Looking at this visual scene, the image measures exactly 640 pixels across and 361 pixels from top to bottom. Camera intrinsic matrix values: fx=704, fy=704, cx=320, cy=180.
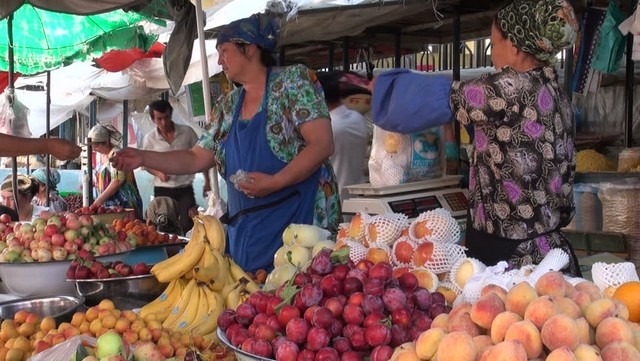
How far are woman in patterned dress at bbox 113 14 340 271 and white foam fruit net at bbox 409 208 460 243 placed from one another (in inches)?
37.5

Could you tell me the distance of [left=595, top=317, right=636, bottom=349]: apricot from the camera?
4.17 ft

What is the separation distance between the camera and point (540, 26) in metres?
2.29

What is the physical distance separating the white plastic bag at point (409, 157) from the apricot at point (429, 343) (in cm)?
191

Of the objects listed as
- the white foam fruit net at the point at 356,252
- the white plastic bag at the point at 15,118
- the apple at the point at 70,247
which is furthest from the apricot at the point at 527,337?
the white plastic bag at the point at 15,118

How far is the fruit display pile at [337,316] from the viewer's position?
1548 millimetres

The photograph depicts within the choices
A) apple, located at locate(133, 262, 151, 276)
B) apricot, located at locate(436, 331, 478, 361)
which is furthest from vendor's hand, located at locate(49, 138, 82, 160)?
apricot, located at locate(436, 331, 478, 361)

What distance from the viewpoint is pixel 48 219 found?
136 inches

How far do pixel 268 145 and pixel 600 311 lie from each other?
1955mm

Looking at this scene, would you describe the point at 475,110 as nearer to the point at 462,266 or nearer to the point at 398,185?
the point at 462,266

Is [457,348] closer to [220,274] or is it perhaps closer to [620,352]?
[620,352]

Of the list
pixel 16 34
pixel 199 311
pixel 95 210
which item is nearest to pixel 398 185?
pixel 199 311

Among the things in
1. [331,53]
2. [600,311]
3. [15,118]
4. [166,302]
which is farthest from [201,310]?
[15,118]

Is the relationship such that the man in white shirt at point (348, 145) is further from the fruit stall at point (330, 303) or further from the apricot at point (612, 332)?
the apricot at point (612, 332)

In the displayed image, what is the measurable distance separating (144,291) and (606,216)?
8.93 feet
